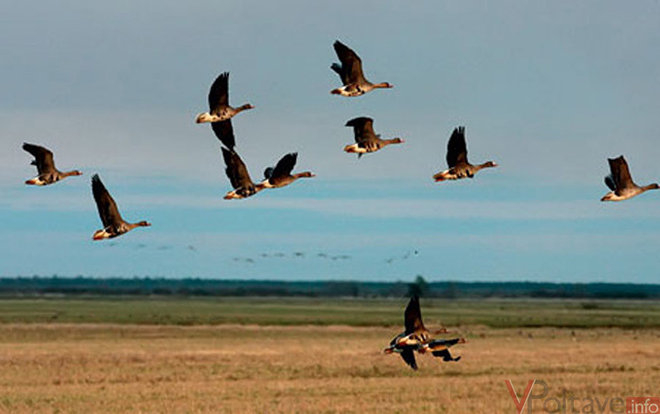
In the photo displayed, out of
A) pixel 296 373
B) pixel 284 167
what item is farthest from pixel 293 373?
pixel 284 167

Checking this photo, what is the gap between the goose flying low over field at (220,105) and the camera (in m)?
20.7

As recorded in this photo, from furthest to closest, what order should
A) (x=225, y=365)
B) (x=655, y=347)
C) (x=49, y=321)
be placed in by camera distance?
(x=49, y=321), (x=655, y=347), (x=225, y=365)

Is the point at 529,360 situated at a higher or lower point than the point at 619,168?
lower

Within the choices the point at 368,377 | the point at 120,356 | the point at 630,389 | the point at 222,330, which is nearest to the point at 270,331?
the point at 222,330

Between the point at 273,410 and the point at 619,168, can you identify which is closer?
the point at 619,168

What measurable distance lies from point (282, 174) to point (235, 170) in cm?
133

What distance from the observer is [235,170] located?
2109 centimetres

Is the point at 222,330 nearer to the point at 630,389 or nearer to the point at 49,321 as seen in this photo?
the point at 49,321

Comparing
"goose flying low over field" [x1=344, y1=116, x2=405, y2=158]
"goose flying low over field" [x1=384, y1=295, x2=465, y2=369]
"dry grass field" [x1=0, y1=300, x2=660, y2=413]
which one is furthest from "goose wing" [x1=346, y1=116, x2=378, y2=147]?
"dry grass field" [x1=0, y1=300, x2=660, y2=413]

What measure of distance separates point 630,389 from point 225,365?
1898 cm

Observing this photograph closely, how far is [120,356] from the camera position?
195ft

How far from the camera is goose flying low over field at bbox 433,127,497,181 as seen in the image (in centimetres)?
2058

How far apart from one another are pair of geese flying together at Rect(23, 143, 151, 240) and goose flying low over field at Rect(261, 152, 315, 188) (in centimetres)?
274

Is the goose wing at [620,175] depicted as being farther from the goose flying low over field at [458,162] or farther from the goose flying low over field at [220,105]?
the goose flying low over field at [220,105]
